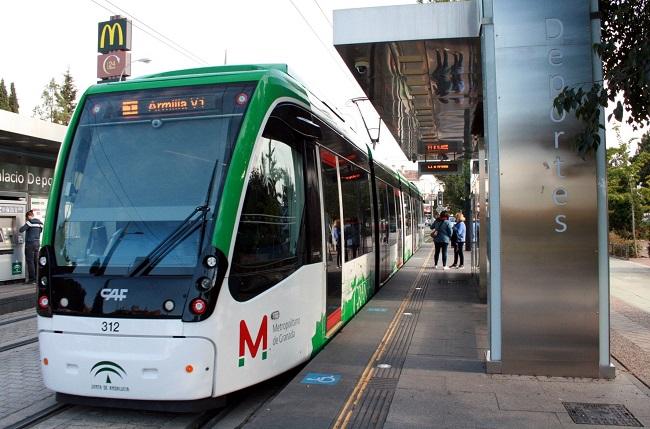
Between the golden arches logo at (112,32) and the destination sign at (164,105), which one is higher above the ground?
the golden arches logo at (112,32)

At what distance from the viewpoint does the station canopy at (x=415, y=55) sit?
7.33m

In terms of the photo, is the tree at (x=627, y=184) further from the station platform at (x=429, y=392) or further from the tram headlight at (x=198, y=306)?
Result: the tram headlight at (x=198, y=306)

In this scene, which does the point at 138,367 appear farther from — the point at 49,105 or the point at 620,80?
the point at 49,105

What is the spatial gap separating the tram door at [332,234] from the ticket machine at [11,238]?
9.26m

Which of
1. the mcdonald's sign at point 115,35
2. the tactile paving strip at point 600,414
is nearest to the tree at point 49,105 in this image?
the mcdonald's sign at point 115,35

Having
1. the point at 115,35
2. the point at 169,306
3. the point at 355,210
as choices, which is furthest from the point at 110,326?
the point at 115,35

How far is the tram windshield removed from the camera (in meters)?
4.67

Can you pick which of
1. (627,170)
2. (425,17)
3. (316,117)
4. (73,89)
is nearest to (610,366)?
(316,117)

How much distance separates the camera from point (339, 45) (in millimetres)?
7695

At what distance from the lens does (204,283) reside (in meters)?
4.41

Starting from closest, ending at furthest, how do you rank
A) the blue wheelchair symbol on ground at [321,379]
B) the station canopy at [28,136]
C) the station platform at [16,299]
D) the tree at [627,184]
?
the blue wheelchair symbol on ground at [321,379]
the station platform at [16,299]
the station canopy at [28,136]
the tree at [627,184]

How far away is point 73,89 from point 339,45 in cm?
8499

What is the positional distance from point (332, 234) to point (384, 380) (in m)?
2.12

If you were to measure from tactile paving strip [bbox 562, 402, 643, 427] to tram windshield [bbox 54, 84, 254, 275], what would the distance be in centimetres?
325
